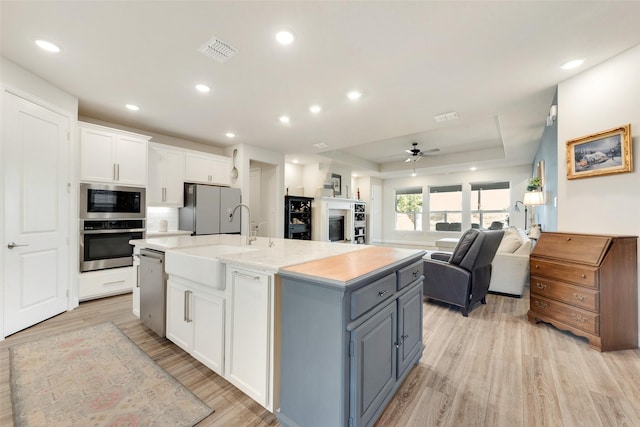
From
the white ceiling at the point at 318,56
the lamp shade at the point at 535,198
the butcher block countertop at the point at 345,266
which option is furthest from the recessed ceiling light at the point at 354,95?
the lamp shade at the point at 535,198

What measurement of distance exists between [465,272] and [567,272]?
0.87m

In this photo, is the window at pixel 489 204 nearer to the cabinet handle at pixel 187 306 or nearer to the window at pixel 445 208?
the window at pixel 445 208

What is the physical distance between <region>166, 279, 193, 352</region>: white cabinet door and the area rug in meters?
0.22

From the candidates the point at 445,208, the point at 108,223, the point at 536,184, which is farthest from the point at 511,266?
the point at 108,223

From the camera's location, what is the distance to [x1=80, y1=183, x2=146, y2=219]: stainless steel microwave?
11.3 ft

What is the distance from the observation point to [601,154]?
2467 mm

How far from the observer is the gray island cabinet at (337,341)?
3.95 ft

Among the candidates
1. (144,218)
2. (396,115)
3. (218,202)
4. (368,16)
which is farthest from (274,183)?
(368,16)

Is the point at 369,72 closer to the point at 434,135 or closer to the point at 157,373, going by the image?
the point at 157,373

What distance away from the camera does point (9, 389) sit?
5.69ft

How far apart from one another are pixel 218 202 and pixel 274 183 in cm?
153

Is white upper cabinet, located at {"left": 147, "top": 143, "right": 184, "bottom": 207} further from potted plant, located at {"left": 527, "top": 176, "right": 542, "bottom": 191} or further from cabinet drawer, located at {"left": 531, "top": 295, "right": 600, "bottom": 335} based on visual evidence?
potted plant, located at {"left": 527, "top": 176, "right": 542, "bottom": 191}

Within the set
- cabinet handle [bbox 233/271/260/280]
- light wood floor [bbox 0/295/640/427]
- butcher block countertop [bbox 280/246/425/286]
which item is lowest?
light wood floor [bbox 0/295/640/427]

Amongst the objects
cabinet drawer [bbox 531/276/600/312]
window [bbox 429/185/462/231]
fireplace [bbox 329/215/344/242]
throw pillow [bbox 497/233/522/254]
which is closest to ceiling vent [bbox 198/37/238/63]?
cabinet drawer [bbox 531/276/600/312]
